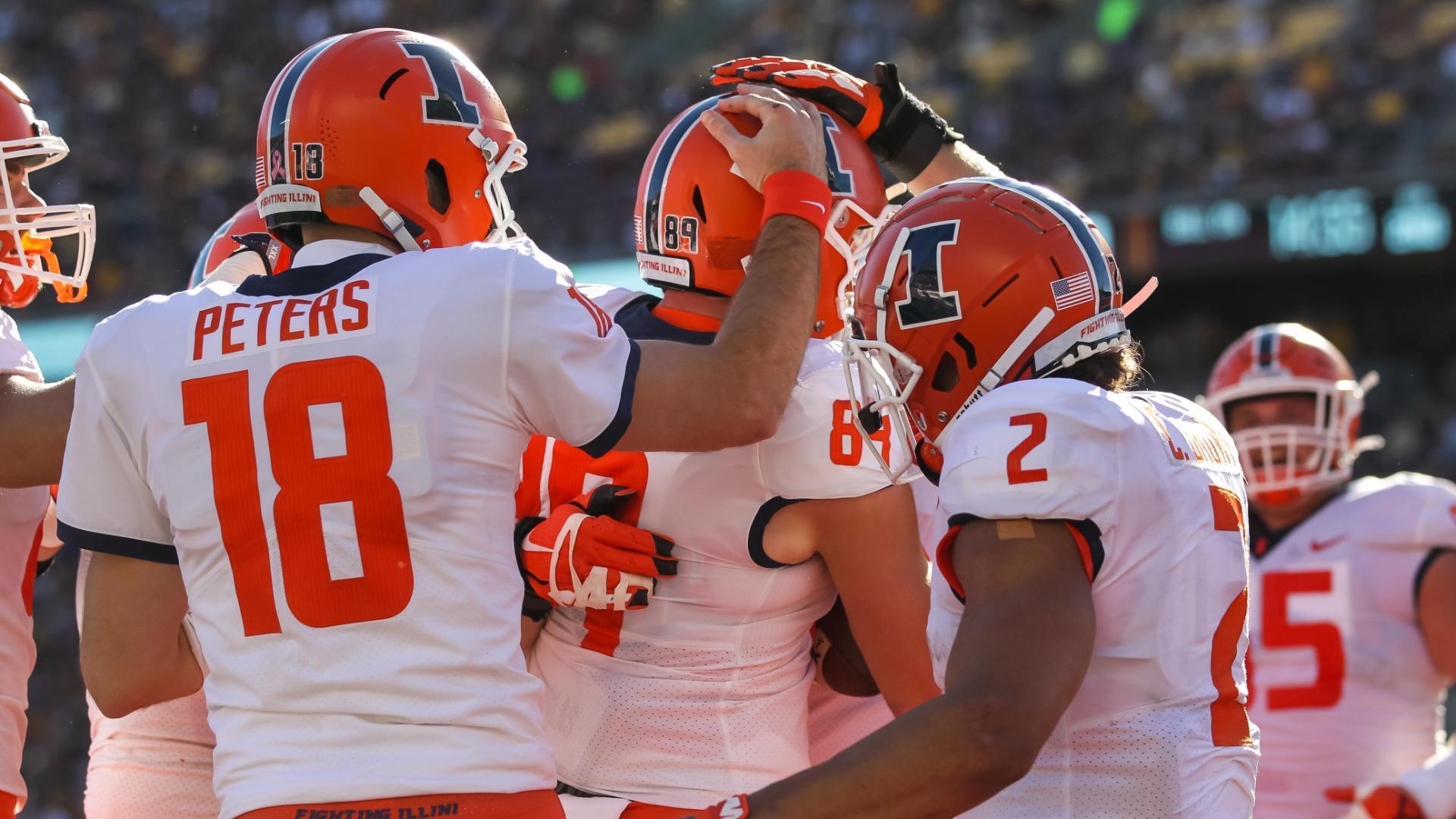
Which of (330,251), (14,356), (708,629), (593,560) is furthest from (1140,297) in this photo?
(14,356)

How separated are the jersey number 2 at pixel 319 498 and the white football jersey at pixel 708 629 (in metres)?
0.64

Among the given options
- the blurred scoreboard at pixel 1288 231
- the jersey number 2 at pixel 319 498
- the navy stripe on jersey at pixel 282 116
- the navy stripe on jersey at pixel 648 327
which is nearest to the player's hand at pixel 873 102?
the navy stripe on jersey at pixel 648 327

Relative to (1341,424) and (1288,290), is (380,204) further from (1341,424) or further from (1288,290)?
(1288,290)

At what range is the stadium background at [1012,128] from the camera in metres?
12.9

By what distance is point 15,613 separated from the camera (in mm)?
2984

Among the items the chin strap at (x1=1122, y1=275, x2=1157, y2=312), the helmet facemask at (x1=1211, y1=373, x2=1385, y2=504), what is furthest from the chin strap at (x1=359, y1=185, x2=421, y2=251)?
the helmet facemask at (x1=1211, y1=373, x2=1385, y2=504)

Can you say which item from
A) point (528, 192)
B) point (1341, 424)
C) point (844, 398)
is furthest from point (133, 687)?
point (528, 192)

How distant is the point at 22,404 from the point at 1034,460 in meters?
1.75

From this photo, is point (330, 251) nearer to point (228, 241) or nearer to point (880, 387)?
point (880, 387)

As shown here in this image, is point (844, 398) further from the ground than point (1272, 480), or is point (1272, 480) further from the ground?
point (844, 398)

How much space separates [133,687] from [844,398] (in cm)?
122

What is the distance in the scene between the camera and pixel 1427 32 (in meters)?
13.8

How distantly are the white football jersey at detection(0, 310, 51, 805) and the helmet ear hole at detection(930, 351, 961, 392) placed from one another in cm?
165

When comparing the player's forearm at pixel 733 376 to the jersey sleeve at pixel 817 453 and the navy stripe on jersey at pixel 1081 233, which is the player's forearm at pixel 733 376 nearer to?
the jersey sleeve at pixel 817 453
